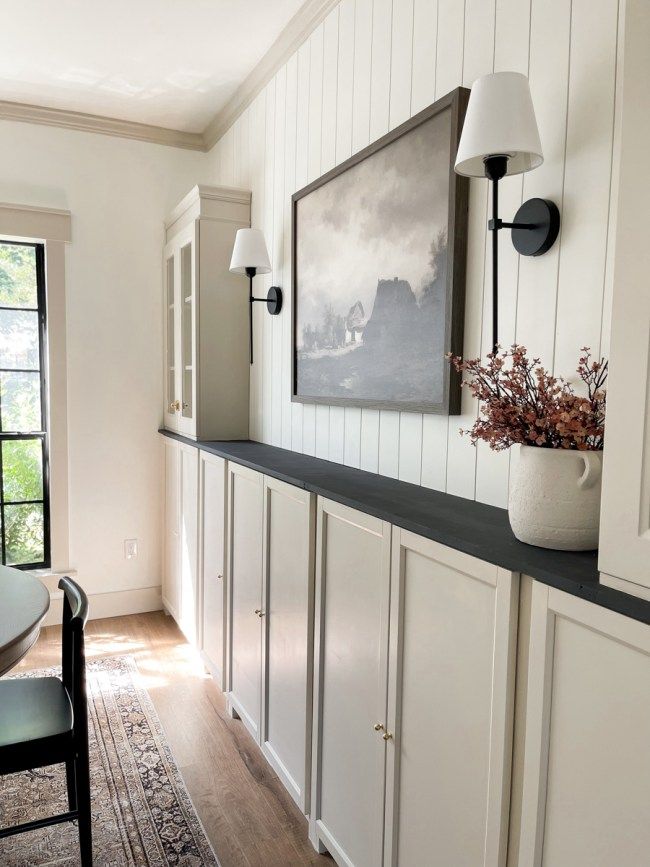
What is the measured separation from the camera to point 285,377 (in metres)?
2.83

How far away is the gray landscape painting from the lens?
1798 mm

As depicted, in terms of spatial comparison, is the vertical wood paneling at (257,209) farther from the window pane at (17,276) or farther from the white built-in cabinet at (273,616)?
the window pane at (17,276)

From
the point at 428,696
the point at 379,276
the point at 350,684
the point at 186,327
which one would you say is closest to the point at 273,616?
the point at 350,684

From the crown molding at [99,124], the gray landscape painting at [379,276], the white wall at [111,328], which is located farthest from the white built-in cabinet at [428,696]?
the crown molding at [99,124]

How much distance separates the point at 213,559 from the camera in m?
2.82

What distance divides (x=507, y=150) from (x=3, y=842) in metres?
2.28

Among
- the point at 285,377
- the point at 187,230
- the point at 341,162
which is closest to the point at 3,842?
the point at 285,377

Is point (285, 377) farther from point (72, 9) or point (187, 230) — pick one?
point (72, 9)

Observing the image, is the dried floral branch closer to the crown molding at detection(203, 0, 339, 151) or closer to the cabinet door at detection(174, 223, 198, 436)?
the crown molding at detection(203, 0, 339, 151)

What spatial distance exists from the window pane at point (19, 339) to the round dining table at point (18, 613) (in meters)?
1.89

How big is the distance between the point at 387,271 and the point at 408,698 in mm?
1235

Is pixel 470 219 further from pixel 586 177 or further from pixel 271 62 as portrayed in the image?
pixel 271 62

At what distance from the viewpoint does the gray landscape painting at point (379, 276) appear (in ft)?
5.90

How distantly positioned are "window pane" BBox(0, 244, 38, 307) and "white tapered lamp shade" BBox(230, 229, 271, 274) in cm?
144
